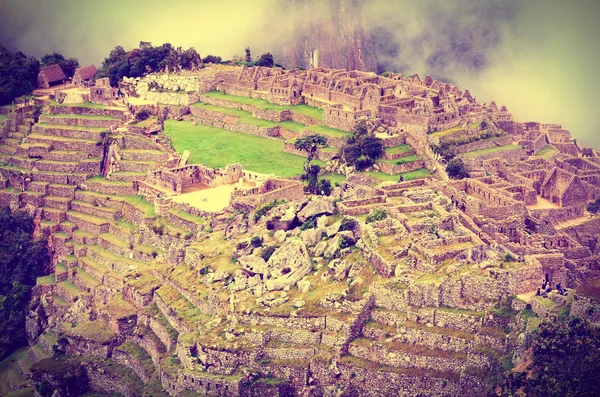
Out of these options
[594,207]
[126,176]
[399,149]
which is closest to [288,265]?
[594,207]

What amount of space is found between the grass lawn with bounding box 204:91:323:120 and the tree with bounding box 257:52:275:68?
522 cm

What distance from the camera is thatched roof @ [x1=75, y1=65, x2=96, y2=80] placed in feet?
313

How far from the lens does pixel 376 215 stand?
55.8 m

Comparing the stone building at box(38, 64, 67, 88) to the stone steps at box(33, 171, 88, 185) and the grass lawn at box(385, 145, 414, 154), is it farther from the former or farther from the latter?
the grass lawn at box(385, 145, 414, 154)

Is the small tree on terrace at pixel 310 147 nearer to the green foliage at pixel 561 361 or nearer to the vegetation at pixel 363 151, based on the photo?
the vegetation at pixel 363 151

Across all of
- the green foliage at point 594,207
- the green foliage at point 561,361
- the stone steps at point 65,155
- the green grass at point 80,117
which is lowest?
the green foliage at point 561,361

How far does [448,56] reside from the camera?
10150cm

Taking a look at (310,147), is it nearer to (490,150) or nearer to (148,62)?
(490,150)

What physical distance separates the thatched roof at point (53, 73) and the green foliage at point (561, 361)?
59.9 meters

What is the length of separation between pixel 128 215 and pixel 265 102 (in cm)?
1784

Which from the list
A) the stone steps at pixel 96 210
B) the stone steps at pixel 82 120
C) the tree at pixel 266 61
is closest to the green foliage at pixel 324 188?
the stone steps at pixel 96 210

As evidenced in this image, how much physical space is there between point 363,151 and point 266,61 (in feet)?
86.3

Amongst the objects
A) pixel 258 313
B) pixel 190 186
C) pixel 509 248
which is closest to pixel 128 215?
pixel 190 186

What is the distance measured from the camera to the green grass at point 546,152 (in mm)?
71062
